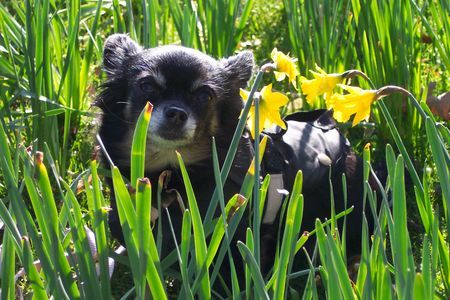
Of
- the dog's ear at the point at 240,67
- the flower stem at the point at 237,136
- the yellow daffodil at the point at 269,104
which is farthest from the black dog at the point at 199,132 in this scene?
the yellow daffodil at the point at 269,104

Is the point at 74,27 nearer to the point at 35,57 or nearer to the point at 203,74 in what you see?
the point at 35,57

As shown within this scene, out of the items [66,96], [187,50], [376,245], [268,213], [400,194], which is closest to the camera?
[400,194]

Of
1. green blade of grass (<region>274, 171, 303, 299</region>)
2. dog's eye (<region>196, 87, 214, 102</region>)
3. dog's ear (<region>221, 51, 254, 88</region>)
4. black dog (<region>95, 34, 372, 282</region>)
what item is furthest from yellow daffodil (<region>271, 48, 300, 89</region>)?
dog's ear (<region>221, 51, 254, 88</region>)

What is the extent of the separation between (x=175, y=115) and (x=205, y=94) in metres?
0.22

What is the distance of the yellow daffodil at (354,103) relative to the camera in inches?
57.7

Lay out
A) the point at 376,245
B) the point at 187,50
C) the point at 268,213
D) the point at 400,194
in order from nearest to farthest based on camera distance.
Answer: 1. the point at 400,194
2. the point at 376,245
3. the point at 268,213
4. the point at 187,50

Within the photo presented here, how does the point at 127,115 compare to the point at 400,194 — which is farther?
the point at 127,115

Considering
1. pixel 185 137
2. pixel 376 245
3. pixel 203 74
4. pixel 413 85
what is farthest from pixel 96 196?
pixel 413 85

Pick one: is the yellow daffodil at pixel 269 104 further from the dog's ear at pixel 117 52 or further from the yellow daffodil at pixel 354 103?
the dog's ear at pixel 117 52

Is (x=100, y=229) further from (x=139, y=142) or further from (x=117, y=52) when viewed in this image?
(x=117, y=52)

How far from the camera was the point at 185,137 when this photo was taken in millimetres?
2441

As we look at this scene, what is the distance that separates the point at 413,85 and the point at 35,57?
1.35 m

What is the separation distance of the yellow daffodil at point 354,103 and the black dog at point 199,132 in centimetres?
90

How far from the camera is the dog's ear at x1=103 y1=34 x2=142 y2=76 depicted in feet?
8.80
